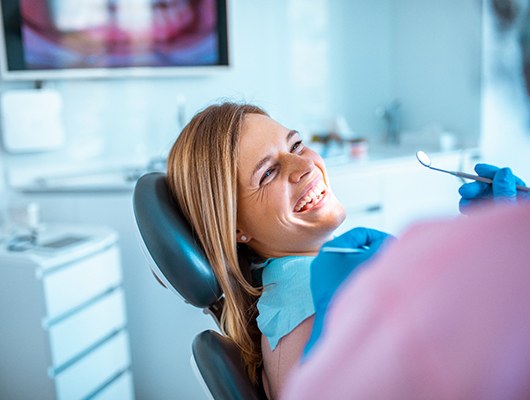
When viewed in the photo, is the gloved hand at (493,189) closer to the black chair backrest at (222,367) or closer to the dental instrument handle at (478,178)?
the dental instrument handle at (478,178)

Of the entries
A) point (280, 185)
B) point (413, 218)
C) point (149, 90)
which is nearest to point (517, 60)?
point (149, 90)

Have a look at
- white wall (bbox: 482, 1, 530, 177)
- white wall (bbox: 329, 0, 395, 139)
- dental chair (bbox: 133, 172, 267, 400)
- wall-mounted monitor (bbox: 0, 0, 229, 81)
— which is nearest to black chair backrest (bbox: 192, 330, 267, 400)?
dental chair (bbox: 133, 172, 267, 400)

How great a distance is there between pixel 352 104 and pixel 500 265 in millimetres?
2968

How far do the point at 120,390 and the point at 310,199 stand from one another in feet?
4.22

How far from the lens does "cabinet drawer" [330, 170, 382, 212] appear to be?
2.46m

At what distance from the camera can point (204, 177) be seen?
1057 millimetres

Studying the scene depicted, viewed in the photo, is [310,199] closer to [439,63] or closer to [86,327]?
[86,327]

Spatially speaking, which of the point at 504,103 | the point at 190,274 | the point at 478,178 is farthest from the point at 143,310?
the point at 504,103

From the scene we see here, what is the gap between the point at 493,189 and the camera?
3.11 ft

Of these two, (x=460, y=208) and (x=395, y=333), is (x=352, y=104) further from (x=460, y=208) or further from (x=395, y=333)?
(x=395, y=333)

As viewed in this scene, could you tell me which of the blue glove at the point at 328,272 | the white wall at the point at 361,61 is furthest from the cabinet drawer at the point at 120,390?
the white wall at the point at 361,61

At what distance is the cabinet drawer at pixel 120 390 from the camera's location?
1936 mm

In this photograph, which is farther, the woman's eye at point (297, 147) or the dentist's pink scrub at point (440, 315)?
the woman's eye at point (297, 147)

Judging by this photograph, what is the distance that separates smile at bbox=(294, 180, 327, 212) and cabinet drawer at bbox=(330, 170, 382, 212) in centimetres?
137
